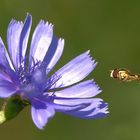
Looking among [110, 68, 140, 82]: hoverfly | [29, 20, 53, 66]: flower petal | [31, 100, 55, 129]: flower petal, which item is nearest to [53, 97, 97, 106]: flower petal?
[31, 100, 55, 129]: flower petal

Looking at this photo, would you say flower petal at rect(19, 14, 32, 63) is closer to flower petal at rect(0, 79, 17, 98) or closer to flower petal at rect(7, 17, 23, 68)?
flower petal at rect(7, 17, 23, 68)

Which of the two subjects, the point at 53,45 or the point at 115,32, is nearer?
the point at 53,45

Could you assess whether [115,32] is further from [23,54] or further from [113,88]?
[23,54]

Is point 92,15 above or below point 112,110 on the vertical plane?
above

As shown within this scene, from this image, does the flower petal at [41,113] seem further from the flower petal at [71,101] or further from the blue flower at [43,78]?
the flower petal at [71,101]

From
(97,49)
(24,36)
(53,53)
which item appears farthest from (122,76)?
(97,49)

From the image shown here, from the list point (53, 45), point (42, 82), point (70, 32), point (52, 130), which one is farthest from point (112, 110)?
Result: point (42, 82)
